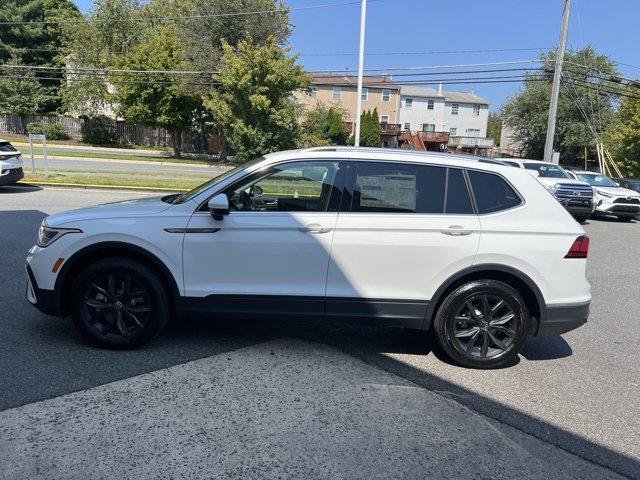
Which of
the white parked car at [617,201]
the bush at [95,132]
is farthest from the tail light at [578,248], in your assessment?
the bush at [95,132]

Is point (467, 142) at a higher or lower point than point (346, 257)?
higher

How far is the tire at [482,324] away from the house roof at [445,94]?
6219 centimetres

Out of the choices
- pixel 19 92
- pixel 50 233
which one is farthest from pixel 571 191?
pixel 19 92

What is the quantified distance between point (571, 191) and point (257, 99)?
18.3 meters

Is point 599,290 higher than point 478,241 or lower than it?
lower

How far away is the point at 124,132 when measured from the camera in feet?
146

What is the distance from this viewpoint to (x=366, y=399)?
12.5 feet

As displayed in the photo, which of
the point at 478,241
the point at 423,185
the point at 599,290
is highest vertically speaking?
the point at 423,185

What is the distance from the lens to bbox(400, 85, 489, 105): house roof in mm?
64500

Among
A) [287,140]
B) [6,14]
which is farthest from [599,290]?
[6,14]

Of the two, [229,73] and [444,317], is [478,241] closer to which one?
[444,317]

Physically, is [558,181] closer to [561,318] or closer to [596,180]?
[596,180]

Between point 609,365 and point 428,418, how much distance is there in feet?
7.43

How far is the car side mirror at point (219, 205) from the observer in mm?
4121
